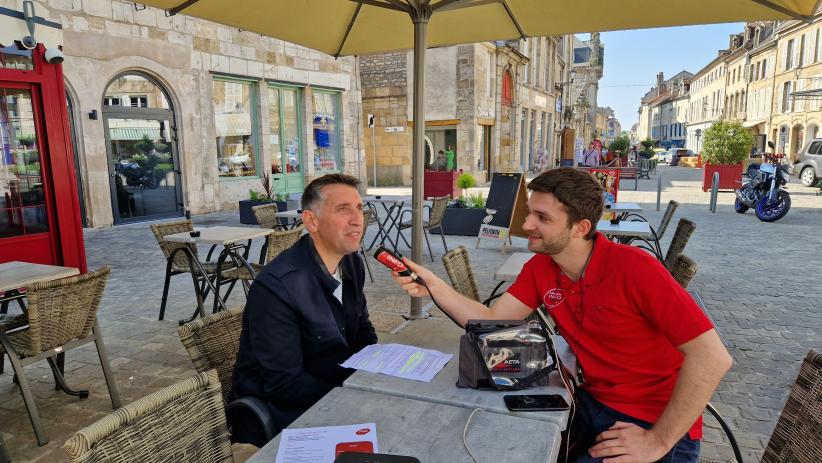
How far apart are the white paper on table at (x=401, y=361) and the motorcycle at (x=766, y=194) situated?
12.2 metres

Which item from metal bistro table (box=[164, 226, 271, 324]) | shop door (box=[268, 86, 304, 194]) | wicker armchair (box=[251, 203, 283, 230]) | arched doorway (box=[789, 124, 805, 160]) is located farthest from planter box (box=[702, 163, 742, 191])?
arched doorway (box=[789, 124, 805, 160])

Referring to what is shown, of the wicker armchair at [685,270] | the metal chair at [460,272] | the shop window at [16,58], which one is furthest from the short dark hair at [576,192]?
the shop window at [16,58]

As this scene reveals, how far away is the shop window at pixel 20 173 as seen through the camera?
560 cm

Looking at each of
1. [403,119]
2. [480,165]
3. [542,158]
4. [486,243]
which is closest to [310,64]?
[403,119]

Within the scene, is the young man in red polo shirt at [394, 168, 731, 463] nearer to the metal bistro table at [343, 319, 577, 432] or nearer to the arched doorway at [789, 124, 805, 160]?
the metal bistro table at [343, 319, 577, 432]

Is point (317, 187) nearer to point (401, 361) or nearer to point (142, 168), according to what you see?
point (401, 361)

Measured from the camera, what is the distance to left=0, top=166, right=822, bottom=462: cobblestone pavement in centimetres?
322

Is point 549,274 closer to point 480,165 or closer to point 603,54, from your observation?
point 480,165

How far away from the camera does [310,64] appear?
15.2 meters

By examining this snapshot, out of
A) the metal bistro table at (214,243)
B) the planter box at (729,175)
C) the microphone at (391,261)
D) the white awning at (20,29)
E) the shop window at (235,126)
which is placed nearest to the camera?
the microphone at (391,261)

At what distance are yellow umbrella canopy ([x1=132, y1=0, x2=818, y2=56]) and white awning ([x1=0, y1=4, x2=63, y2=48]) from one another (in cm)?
236

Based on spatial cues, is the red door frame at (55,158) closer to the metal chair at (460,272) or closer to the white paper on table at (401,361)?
the metal chair at (460,272)

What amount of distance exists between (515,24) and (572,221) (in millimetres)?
3241

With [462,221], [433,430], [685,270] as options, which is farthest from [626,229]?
[462,221]
